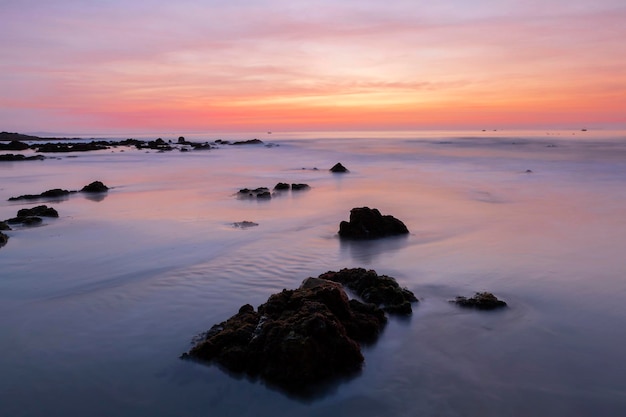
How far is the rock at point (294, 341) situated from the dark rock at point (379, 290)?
818 mm

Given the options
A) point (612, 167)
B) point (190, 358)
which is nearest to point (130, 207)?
point (190, 358)

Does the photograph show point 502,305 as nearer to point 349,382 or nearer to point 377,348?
point 377,348

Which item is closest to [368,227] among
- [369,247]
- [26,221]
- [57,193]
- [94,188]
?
[369,247]

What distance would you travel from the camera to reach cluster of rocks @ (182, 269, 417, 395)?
4512 mm

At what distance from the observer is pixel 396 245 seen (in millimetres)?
9930

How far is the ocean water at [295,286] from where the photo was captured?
4.36 meters

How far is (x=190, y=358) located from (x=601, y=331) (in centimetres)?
468

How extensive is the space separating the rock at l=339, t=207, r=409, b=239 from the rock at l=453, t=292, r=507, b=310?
402 cm

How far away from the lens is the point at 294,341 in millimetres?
4520

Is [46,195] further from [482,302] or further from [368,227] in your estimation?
[482,302]

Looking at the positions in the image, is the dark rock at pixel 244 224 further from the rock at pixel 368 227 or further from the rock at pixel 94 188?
the rock at pixel 94 188

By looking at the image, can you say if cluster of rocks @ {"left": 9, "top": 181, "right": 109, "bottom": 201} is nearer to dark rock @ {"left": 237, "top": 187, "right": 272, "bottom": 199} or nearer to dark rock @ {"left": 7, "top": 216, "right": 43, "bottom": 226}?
dark rock @ {"left": 7, "top": 216, "right": 43, "bottom": 226}

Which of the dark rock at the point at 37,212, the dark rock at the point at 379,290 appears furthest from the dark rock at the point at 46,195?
the dark rock at the point at 379,290

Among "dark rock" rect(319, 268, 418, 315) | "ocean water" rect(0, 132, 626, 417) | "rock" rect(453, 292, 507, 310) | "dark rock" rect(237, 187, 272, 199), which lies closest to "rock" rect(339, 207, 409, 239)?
"ocean water" rect(0, 132, 626, 417)
